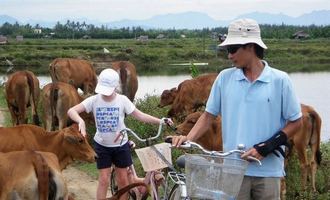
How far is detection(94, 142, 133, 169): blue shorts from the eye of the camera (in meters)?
6.97

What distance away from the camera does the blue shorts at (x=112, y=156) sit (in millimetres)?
6973

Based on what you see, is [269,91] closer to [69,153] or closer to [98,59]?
[69,153]

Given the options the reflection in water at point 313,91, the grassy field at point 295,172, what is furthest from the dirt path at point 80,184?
the reflection in water at point 313,91

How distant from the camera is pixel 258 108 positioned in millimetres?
4328

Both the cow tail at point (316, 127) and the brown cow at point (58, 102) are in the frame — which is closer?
the cow tail at point (316, 127)

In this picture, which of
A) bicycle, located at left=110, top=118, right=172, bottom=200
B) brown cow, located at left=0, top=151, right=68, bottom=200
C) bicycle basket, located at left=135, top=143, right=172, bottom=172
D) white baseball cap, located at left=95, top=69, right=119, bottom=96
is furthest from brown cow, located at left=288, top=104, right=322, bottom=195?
brown cow, located at left=0, top=151, right=68, bottom=200

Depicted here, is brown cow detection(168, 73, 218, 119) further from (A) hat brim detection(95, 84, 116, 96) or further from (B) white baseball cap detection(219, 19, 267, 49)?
(B) white baseball cap detection(219, 19, 267, 49)

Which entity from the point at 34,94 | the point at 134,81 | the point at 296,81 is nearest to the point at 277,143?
the point at 34,94

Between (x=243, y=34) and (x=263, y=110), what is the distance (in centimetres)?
53

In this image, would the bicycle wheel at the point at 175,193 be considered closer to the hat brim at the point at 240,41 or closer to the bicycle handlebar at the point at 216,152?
the bicycle handlebar at the point at 216,152

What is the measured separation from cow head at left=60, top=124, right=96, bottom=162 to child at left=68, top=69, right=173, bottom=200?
268mm

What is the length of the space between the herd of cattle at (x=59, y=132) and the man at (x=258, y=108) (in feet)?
6.24

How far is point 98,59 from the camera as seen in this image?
52188 millimetres

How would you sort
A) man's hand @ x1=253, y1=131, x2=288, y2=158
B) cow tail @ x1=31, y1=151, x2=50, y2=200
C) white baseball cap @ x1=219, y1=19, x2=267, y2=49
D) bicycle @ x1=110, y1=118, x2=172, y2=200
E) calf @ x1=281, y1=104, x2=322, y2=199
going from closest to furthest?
1. man's hand @ x1=253, y1=131, x2=288, y2=158
2. white baseball cap @ x1=219, y1=19, x2=267, y2=49
3. bicycle @ x1=110, y1=118, x2=172, y2=200
4. cow tail @ x1=31, y1=151, x2=50, y2=200
5. calf @ x1=281, y1=104, x2=322, y2=199
